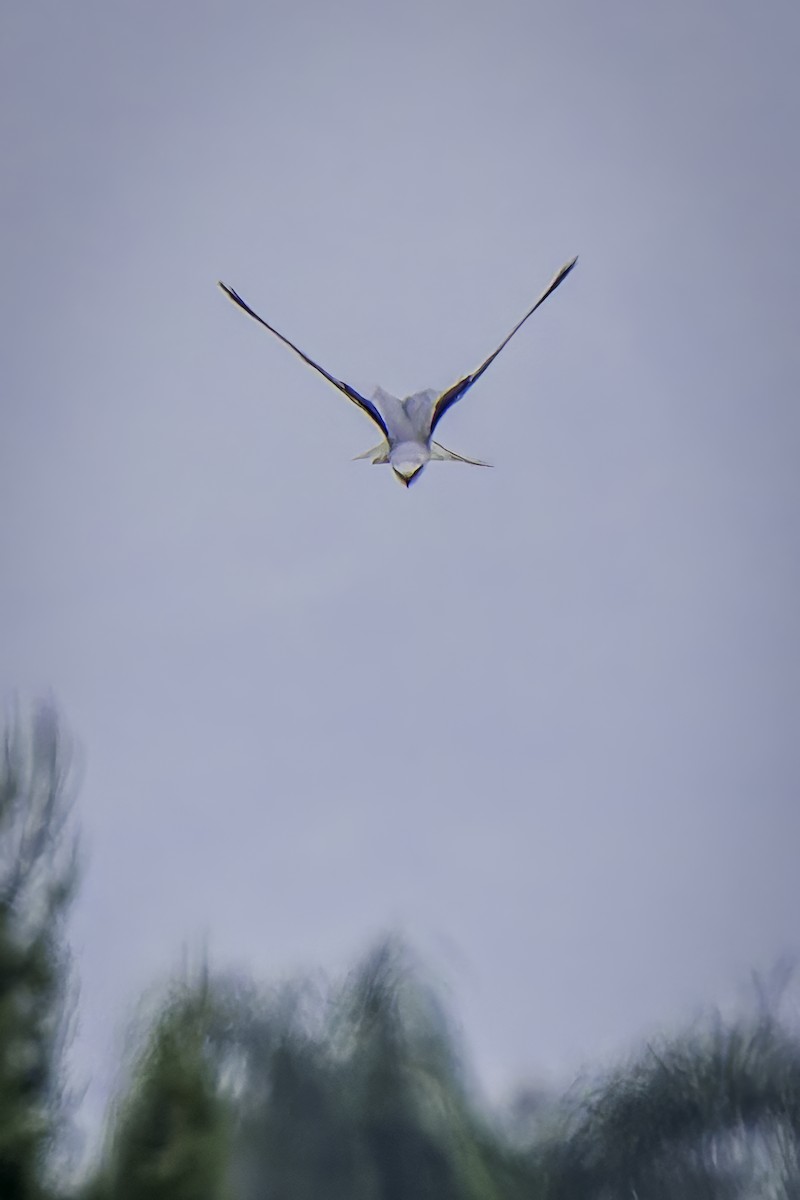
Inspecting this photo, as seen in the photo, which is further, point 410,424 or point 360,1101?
point 360,1101

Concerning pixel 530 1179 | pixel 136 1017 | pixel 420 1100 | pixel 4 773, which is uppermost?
pixel 4 773

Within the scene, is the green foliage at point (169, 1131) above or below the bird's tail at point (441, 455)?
below

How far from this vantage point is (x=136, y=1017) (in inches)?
372

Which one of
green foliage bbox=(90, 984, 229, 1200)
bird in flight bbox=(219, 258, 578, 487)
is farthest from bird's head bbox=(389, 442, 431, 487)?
green foliage bbox=(90, 984, 229, 1200)

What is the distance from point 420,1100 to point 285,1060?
1175 mm

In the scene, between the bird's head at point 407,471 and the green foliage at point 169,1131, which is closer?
the bird's head at point 407,471

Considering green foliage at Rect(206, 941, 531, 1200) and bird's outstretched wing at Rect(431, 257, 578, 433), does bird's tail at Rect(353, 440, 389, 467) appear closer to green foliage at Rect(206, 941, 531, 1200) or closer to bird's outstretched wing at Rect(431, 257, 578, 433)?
bird's outstretched wing at Rect(431, 257, 578, 433)

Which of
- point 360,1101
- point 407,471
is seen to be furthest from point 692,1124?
point 407,471

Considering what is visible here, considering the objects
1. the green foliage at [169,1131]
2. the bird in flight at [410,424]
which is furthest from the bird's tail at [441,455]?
the green foliage at [169,1131]

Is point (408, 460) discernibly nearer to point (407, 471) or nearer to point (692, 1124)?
point (407, 471)

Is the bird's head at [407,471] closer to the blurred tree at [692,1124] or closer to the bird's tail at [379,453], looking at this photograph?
the bird's tail at [379,453]

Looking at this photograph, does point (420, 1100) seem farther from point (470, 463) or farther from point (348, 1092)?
point (470, 463)

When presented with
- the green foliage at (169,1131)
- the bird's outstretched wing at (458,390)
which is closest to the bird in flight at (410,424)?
the bird's outstretched wing at (458,390)

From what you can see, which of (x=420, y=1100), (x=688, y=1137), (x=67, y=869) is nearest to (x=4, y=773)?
(x=67, y=869)
